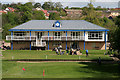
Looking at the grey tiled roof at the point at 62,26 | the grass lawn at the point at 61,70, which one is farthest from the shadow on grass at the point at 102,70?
the grey tiled roof at the point at 62,26

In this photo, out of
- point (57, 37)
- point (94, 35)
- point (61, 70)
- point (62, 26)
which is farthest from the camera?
point (62, 26)

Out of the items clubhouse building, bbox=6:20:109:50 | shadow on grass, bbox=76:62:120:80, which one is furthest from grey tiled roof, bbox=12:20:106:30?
shadow on grass, bbox=76:62:120:80

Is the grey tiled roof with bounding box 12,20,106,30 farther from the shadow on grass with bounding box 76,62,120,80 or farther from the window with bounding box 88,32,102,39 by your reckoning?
the shadow on grass with bounding box 76,62,120,80

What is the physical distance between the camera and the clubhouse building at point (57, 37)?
5847cm

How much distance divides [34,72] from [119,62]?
489 inches

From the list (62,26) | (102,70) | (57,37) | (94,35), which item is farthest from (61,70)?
(62,26)

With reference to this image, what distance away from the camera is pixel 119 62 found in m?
38.7

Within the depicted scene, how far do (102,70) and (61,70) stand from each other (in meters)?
4.59

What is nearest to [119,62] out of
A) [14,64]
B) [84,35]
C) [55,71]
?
[55,71]

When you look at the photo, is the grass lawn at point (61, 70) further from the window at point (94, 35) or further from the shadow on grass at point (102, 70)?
the window at point (94, 35)

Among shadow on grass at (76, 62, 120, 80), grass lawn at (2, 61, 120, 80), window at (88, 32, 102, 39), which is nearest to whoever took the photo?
shadow on grass at (76, 62, 120, 80)

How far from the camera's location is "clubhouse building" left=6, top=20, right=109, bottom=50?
58469 millimetres

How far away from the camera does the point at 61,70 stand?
109ft

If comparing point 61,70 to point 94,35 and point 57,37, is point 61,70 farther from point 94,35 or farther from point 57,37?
point 94,35
